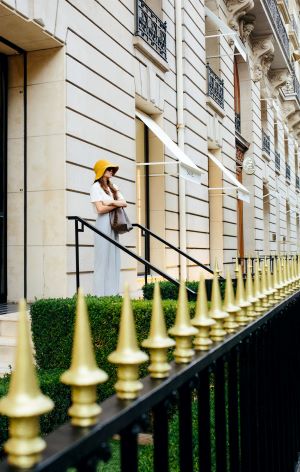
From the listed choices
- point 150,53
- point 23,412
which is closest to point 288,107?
point 150,53

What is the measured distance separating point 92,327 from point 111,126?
531cm

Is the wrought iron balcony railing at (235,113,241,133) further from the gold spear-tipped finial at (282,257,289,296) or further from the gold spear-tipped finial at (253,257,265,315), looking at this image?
the gold spear-tipped finial at (253,257,265,315)

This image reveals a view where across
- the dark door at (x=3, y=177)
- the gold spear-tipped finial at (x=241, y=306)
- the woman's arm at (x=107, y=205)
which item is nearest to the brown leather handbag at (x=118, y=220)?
the woman's arm at (x=107, y=205)

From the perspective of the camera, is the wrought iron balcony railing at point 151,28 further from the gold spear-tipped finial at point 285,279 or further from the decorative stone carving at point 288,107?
the decorative stone carving at point 288,107

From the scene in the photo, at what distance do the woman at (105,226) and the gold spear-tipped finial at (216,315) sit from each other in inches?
219

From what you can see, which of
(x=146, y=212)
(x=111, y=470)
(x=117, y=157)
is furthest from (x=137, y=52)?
(x=111, y=470)

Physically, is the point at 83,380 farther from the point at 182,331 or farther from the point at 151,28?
the point at 151,28

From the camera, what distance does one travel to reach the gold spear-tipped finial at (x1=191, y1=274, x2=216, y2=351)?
5.78ft

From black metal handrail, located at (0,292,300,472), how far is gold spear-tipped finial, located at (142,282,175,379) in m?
0.03

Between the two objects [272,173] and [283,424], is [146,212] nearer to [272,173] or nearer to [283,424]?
[283,424]

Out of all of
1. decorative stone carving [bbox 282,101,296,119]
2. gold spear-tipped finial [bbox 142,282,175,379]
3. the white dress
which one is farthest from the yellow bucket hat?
decorative stone carving [bbox 282,101,296,119]

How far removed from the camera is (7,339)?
20.7 ft

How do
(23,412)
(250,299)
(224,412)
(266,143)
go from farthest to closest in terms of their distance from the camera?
(266,143)
(250,299)
(224,412)
(23,412)

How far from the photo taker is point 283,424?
2.96 metres
